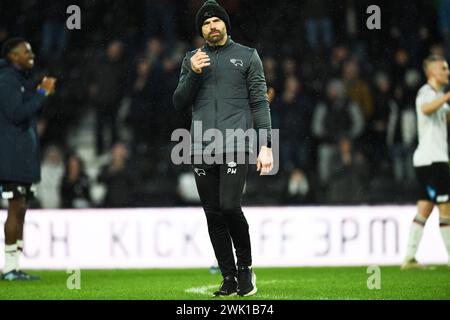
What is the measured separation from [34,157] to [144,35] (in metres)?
4.89

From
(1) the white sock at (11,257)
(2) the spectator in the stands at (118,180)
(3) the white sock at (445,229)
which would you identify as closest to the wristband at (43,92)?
(1) the white sock at (11,257)

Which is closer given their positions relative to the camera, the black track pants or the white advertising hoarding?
the black track pants

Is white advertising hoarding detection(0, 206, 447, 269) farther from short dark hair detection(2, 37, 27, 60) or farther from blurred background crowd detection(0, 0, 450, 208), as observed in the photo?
short dark hair detection(2, 37, 27, 60)

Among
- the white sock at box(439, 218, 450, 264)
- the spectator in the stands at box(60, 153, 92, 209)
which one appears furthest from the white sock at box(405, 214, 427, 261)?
the spectator in the stands at box(60, 153, 92, 209)

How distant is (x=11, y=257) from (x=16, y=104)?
1.46 meters

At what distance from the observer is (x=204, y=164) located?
679cm

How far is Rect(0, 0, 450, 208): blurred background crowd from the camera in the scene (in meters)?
12.5

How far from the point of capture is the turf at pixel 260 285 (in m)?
7.39

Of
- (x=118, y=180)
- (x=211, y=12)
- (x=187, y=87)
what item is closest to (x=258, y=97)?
(x=187, y=87)

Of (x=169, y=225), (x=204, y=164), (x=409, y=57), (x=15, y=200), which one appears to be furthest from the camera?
(x=409, y=57)

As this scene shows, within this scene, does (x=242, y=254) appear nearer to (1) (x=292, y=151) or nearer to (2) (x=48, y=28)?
(1) (x=292, y=151)

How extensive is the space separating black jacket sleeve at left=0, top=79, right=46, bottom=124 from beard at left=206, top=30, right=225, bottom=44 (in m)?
2.83

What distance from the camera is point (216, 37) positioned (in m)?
6.80

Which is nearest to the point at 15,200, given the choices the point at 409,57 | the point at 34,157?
the point at 34,157
